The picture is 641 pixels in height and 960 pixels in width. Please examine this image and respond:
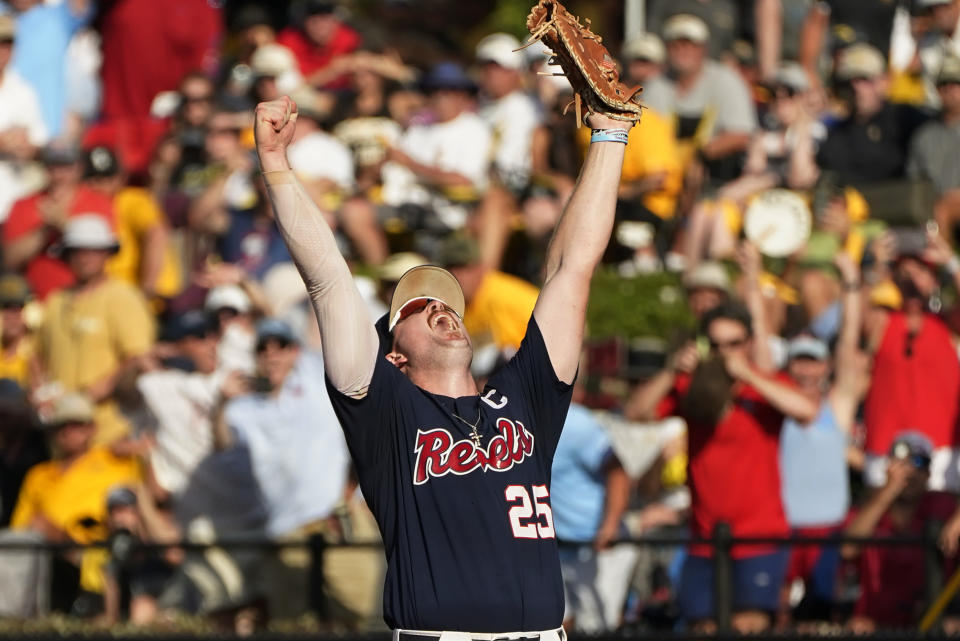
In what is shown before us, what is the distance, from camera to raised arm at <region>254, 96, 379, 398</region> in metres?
4.68

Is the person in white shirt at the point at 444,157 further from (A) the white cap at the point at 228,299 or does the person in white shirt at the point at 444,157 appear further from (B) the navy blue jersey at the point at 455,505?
(B) the navy blue jersey at the point at 455,505

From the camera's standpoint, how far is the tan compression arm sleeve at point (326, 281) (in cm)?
468

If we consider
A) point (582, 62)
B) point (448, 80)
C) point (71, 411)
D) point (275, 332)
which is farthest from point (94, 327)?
point (582, 62)

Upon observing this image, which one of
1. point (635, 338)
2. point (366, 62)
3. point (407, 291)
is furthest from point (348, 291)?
point (366, 62)

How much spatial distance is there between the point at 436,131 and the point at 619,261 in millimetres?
1622

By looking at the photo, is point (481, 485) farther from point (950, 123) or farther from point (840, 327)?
point (950, 123)

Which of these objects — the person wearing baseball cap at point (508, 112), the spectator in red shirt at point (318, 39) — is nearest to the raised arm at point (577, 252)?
the person wearing baseball cap at point (508, 112)

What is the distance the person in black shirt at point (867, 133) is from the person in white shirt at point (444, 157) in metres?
2.33

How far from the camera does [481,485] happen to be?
15.8ft

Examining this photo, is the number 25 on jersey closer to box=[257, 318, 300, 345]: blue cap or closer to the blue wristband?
the blue wristband

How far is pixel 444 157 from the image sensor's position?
479 inches

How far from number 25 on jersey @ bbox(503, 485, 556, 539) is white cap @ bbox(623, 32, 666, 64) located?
7851 millimetres

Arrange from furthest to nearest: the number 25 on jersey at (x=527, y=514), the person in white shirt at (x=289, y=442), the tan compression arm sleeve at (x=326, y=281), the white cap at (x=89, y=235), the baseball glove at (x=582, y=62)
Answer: the white cap at (x=89, y=235) → the person in white shirt at (x=289, y=442) → the baseball glove at (x=582, y=62) → the number 25 on jersey at (x=527, y=514) → the tan compression arm sleeve at (x=326, y=281)

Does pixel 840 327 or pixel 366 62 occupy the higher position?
pixel 366 62
